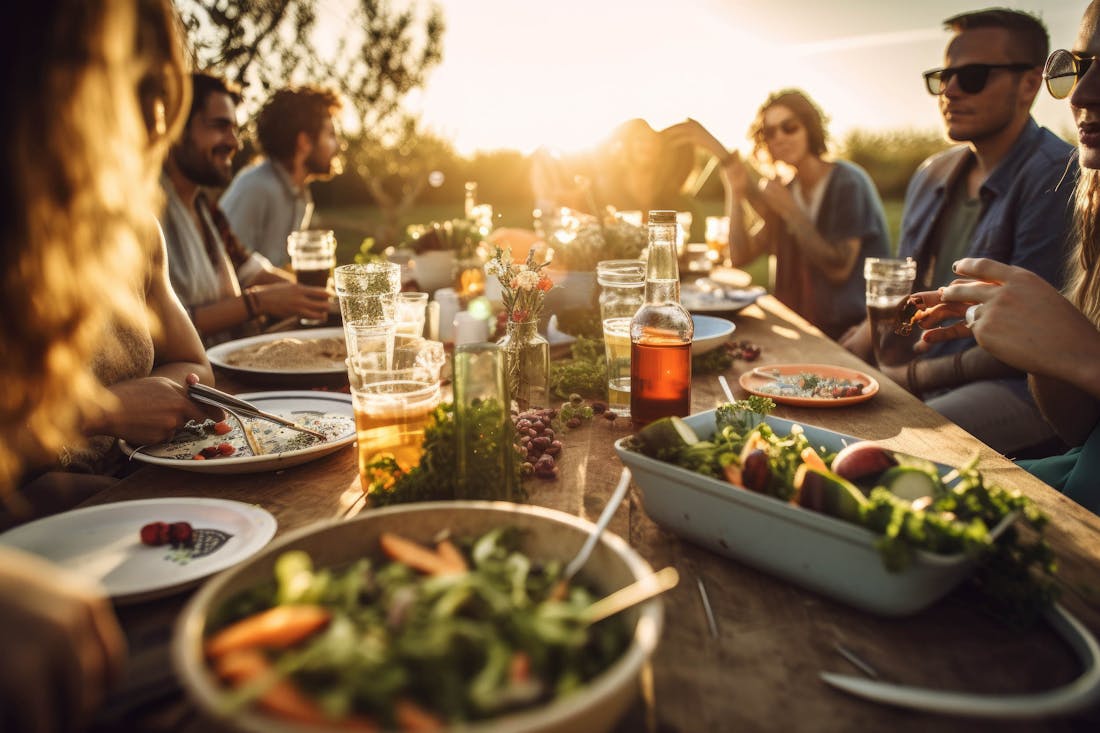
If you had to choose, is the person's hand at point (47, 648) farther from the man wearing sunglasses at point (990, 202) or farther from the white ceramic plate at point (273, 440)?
the man wearing sunglasses at point (990, 202)

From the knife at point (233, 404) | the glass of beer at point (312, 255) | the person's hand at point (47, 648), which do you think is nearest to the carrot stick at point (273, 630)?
the person's hand at point (47, 648)

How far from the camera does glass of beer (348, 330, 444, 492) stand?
149cm

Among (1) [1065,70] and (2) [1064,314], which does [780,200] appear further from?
(2) [1064,314]

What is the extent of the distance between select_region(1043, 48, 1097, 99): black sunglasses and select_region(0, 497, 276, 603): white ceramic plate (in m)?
2.52

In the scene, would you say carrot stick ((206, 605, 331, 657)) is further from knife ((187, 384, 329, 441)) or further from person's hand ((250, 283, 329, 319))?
person's hand ((250, 283, 329, 319))

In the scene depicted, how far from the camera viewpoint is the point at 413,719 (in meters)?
0.70

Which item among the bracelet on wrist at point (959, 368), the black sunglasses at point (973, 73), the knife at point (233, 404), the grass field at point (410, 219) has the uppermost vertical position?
the black sunglasses at point (973, 73)

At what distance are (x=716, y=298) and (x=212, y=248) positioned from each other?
9.31ft

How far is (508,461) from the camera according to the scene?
4.43ft

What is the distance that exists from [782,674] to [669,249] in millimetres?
1014

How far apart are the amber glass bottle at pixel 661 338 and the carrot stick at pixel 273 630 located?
3.75 feet

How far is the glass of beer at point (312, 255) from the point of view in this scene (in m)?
3.57

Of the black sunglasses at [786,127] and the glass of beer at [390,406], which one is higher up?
the black sunglasses at [786,127]

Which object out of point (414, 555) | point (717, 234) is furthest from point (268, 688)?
point (717, 234)
